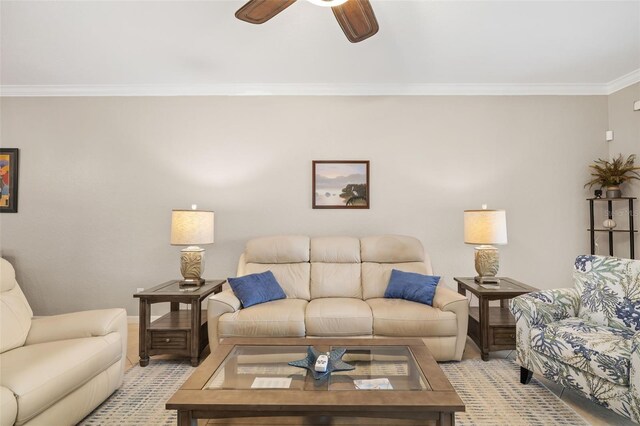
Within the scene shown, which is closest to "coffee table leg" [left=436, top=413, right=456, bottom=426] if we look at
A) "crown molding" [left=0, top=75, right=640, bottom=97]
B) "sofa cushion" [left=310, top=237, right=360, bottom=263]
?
"sofa cushion" [left=310, top=237, right=360, bottom=263]

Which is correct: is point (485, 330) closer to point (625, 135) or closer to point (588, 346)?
point (588, 346)

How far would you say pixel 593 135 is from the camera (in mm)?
3715

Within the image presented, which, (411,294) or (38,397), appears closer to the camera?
(38,397)

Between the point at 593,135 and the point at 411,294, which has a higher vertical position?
the point at 593,135

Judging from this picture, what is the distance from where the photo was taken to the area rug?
1.97m

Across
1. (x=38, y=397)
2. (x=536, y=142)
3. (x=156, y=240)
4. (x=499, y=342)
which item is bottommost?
(x=499, y=342)

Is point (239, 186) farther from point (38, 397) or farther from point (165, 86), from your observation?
point (38, 397)

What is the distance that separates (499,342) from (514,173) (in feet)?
6.15

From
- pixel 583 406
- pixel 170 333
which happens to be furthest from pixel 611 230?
pixel 170 333

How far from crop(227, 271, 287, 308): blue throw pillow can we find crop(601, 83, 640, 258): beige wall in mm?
3539

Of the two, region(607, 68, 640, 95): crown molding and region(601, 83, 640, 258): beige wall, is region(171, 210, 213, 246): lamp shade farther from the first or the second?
region(607, 68, 640, 95): crown molding

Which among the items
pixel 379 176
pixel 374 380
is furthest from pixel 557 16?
pixel 374 380

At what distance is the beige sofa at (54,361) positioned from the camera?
5.04ft

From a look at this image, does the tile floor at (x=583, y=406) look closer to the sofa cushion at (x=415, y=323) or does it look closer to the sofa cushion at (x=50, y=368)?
the sofa cushion at (x=415, y=323)
